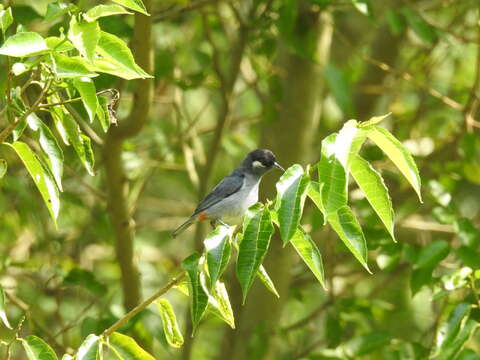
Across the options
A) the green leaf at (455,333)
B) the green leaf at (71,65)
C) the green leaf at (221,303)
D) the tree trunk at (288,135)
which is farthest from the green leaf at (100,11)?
the tree trunk at (288,135)

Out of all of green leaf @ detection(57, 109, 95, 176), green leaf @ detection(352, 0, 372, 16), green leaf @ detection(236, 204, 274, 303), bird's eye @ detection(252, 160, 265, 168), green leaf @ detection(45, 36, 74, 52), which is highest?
green leaf @ detection(45, 36, 74, 52)

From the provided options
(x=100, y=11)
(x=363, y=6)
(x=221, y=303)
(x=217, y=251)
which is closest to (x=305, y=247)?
(x=217, y=251)

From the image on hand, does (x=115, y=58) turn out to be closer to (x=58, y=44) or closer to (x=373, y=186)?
(x=58, y=44)

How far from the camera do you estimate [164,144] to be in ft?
18.8

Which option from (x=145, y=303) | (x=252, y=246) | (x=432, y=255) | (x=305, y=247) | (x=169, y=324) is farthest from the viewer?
(x=432, y=255)

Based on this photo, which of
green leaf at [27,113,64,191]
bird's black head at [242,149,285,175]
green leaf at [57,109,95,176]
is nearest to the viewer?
green leaf at [27,113,64,191]

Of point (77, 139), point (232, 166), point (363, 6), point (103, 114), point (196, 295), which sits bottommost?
point (232, 166)

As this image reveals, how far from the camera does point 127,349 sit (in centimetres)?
251

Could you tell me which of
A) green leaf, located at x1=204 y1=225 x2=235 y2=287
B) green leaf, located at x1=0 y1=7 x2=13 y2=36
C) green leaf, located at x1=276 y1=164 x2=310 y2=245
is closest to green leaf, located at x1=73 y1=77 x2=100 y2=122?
green leaf, located at x1=0 y1=7 x2=13 y2=36

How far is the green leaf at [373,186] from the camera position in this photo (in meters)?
2.19

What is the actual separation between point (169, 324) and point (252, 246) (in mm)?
530

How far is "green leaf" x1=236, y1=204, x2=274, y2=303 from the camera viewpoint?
2215 millimetres

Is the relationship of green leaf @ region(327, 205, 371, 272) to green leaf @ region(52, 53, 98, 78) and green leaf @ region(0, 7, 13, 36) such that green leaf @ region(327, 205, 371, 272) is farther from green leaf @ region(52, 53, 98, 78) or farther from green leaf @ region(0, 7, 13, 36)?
green leaf @ region(0, 7, 13, 36)

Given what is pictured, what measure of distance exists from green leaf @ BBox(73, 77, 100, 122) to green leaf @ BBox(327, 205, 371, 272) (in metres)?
0.77
